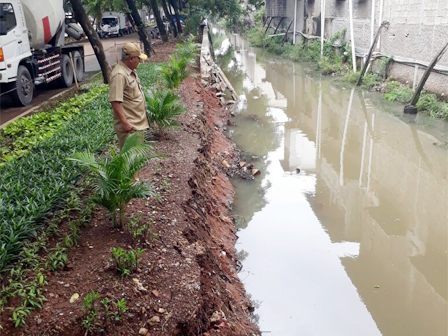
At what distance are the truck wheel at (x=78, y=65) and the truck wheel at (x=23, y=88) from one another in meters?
3.85

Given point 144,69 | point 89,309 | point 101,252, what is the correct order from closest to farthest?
1. point 89,309
2. point 101,252
3. point 144,69

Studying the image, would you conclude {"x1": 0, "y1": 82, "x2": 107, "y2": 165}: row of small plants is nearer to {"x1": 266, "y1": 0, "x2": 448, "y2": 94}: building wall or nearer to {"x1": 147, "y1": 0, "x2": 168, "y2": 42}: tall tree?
{"x1": 266, "y1": 0, "x2": 448, "y2": 94}: building wall

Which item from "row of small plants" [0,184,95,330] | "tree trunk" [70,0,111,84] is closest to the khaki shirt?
"row of small plants" [0,184,95,330]

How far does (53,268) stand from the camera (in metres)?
3.59

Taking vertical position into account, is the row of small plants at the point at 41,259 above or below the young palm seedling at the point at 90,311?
above

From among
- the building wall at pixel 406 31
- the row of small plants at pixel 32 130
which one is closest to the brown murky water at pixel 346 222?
the building wall at pixel 406 31

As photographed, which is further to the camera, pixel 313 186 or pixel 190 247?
pixel 313 186

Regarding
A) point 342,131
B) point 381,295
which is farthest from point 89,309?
point 342,131

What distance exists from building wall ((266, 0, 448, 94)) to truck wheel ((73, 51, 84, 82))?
11349mm

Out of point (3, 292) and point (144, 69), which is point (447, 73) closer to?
point (144, 69)

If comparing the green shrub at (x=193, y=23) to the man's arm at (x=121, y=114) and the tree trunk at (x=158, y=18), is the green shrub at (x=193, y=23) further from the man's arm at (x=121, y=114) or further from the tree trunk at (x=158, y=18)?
the man's arm at (x=121, y=114)

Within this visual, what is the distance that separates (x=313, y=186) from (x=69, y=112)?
5329 mm

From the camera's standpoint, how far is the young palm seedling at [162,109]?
6.99 meters

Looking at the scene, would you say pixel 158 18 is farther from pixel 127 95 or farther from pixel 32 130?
pixel 127 95
